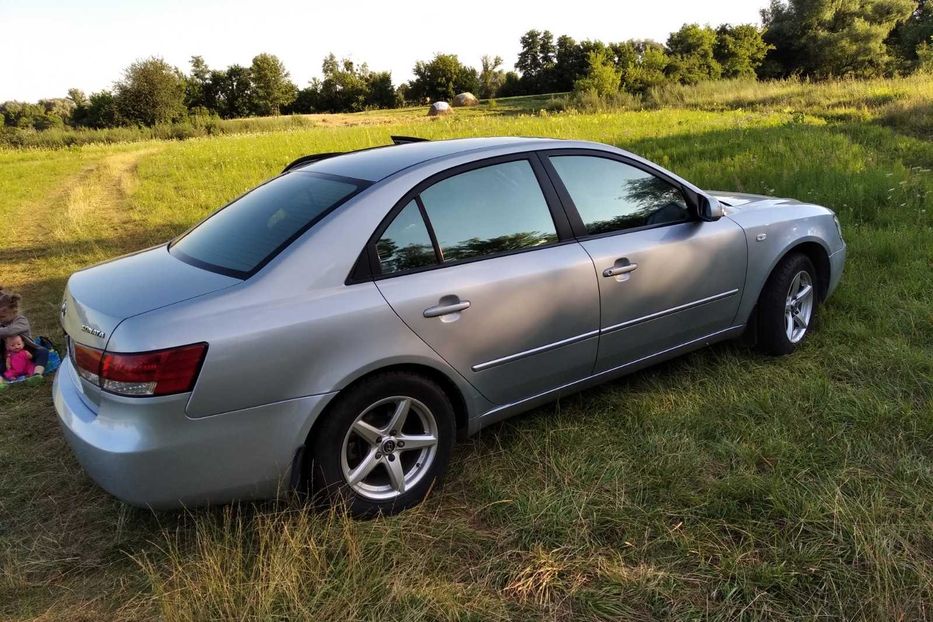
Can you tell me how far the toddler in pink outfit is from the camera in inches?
169

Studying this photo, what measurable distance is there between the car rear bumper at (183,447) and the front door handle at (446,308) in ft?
1.85

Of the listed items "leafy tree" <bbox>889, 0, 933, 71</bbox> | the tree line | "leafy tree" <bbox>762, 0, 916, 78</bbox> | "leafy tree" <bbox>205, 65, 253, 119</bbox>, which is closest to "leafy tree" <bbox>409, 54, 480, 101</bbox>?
the tree line

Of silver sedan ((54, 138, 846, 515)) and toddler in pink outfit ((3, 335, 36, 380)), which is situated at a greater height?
silver sedan ((54, 138, 846, 515))

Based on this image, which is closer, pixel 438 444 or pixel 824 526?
pixel 824 526

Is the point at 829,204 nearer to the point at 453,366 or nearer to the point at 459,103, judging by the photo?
the point at 453,366

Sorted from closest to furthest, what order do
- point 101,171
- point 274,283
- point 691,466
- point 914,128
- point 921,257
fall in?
point 274,283, point 691,466, point 921,257, point 914,128, point 101,171

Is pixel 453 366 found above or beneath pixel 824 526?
above

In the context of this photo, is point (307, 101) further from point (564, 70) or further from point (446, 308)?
point (446, 308)

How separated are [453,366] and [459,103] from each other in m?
56.7

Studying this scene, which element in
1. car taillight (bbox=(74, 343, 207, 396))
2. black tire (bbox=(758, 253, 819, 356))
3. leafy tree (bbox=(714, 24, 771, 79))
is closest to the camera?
car taillight (bbox=(74, 343, 207, 396))

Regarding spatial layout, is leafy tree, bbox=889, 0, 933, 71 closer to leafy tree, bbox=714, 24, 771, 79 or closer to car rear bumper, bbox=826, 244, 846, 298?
leafy tree, bbox=714, 24, 771, 79

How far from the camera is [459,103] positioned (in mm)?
56250

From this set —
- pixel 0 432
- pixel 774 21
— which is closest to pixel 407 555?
pixel 0 432

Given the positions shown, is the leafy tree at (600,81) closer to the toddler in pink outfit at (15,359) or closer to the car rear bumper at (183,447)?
the toddler in pink outfit at (15,359)
